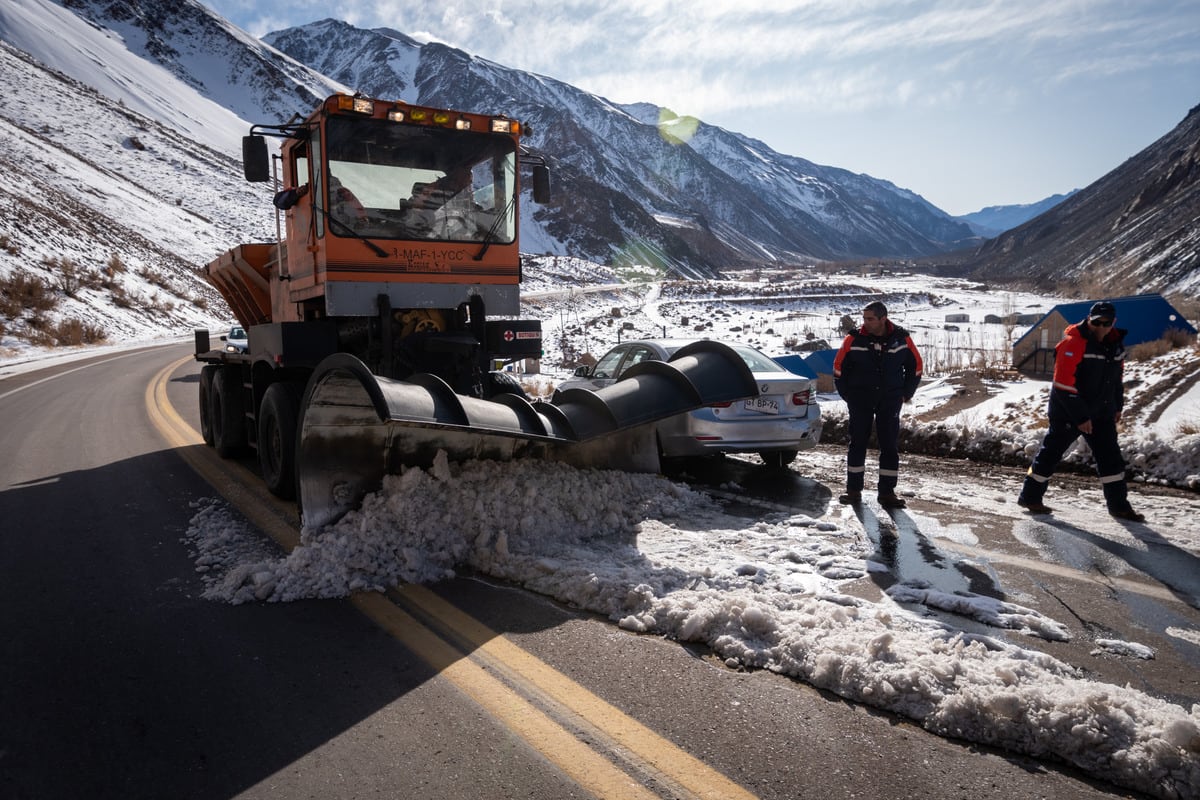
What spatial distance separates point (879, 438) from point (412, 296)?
13.6 ft

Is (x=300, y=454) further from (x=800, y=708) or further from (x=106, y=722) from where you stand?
(x=800, y=708)

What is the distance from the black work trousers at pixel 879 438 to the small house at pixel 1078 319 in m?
11.1

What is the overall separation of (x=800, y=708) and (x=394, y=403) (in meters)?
2.45

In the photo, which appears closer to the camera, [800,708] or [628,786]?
[628,786]

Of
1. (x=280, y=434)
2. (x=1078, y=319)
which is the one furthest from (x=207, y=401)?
(x=1078, y=319)

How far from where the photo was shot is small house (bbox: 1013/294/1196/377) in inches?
648

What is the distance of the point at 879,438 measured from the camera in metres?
6.92

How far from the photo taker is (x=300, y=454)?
15.5 feet

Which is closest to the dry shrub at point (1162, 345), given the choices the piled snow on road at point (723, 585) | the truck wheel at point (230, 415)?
the piled snow on road at point (723, 585)

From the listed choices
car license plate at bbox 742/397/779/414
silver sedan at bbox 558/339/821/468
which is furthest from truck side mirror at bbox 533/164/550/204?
car license plate at bbox 742/397/779/414

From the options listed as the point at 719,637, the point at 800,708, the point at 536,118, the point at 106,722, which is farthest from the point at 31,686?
the point at 536,118

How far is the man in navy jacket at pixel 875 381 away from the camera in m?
6.84

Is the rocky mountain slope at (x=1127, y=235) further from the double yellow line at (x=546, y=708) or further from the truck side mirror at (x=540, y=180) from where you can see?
the double yellow line at (x=546, y=708)

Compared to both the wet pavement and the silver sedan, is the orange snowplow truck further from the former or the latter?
the wet pavement
